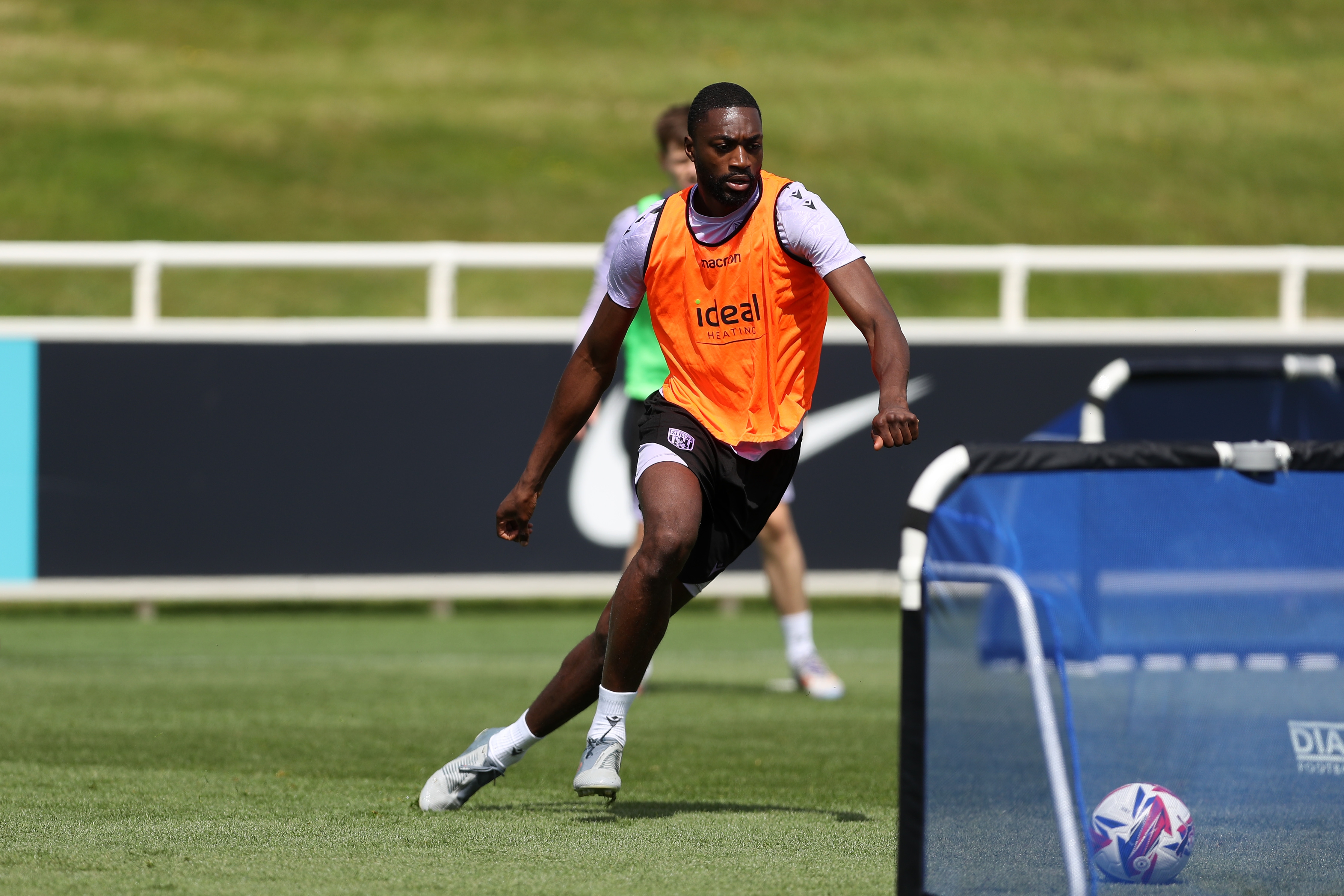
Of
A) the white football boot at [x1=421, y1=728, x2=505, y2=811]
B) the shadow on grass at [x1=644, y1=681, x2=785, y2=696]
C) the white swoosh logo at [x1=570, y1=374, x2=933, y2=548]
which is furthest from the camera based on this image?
the white swoosh logo at [x1=570, y1=374, x2=933, y2=548]

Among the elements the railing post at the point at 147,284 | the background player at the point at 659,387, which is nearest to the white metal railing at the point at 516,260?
the railing post at the point at 147,284

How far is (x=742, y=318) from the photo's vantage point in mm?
4562

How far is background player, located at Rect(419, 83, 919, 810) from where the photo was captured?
445cm

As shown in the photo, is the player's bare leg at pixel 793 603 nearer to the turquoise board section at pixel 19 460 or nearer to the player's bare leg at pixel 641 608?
the player's bare leg at pixel 641 608

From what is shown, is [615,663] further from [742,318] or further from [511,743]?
[742,318]

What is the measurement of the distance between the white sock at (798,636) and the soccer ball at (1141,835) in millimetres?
3832

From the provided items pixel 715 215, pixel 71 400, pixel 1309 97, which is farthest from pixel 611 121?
pixel 715 215

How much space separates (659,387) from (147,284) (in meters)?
4.93

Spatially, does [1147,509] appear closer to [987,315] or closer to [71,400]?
[71,400]

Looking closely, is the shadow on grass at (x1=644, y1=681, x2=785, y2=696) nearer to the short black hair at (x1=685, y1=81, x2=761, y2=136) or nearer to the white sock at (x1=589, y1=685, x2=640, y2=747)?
the white sock at (x1=589, y1=685, x2=640, y2=747)

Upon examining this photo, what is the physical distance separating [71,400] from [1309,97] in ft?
99.6

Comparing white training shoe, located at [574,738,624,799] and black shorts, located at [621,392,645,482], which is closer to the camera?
white training shoe, located at [574,738,624,799]

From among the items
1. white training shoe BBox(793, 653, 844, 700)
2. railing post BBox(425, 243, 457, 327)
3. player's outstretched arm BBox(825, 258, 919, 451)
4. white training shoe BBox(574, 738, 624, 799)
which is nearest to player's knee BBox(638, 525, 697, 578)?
white training shoe BBox(574, 738, 624, 799)

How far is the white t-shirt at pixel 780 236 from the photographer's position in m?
4.43
